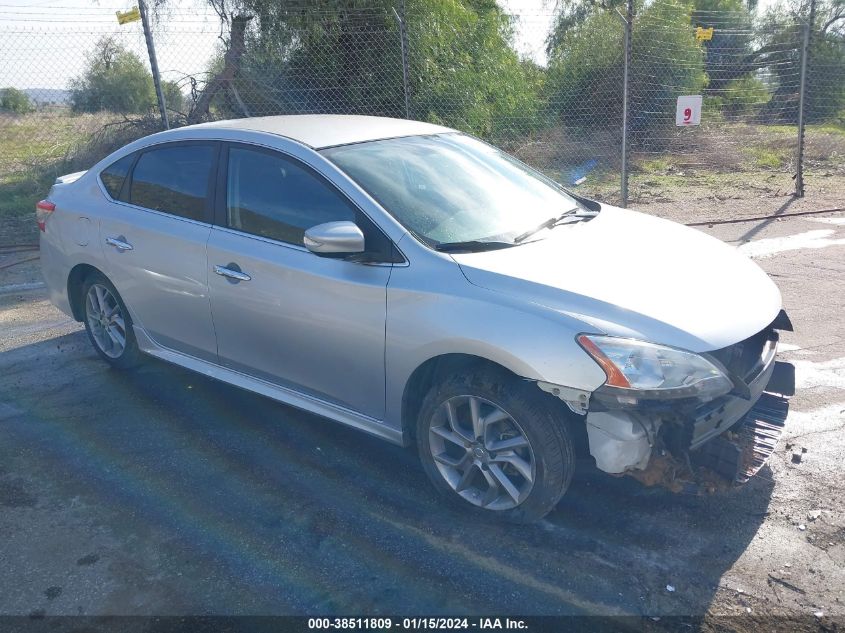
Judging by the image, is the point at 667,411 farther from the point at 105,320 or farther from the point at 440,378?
the point at 105,320

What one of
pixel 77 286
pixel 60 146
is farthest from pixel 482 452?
pixel 60 146

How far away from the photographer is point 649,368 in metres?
3.20

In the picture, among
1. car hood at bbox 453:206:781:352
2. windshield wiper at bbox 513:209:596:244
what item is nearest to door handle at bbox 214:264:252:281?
car hood at bbox 453:206:781:352

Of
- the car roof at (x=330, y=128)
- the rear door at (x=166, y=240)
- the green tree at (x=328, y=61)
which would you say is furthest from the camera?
the green tree at (x=328, y=61)

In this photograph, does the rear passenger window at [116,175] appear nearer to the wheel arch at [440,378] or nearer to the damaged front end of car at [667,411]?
the wheel arch at [440,378]

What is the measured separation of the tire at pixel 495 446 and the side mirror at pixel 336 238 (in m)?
0.77

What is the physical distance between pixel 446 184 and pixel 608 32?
39.9ft

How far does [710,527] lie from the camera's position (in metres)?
3.59

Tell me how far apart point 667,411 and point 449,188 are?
1.77 metres

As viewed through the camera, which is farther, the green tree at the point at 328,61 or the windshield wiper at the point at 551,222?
the green tree at the point at 328,61

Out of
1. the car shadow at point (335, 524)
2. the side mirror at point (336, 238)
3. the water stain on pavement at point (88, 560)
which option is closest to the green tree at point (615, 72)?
the car shadow at point (335, 524)

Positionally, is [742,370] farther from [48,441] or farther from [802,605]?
[48,441]

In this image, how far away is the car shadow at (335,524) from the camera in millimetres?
3189

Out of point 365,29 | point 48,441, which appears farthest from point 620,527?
point 365,29
